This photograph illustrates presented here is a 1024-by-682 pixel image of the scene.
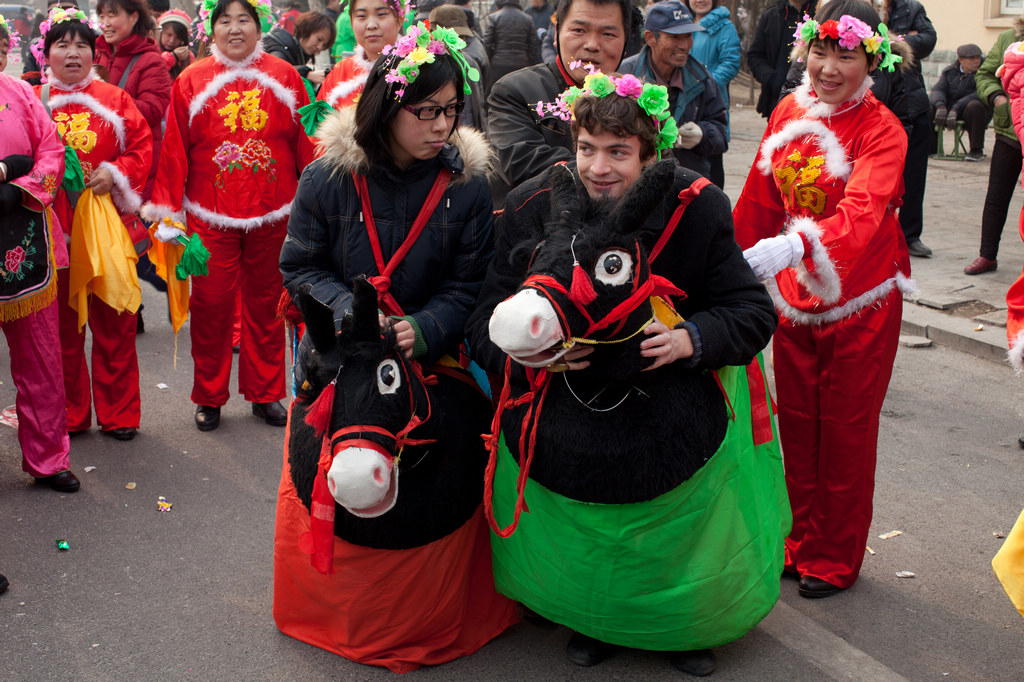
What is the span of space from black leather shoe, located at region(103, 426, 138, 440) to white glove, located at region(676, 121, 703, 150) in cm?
316

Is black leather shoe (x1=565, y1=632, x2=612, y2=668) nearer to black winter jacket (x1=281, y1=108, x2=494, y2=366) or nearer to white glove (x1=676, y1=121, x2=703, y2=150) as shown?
black winter jacket (x1=281, y1=108, x2=494, y2=366)

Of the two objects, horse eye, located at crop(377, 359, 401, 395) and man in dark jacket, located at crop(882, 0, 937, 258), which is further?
man in dark jacket, located at crop(882, 0, 937, 258)

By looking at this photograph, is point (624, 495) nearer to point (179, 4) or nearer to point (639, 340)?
point (639, 340)

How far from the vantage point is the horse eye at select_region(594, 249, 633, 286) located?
2.62 metres

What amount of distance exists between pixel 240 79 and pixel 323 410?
119 inches

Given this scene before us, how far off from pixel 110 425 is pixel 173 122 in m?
1.60

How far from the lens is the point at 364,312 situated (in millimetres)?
2836

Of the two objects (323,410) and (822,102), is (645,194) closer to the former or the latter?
(323,410)

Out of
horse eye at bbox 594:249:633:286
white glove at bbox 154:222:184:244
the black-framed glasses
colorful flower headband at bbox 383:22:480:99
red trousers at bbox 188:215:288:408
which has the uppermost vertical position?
colorful flower headband at bbox 383:22:480:99

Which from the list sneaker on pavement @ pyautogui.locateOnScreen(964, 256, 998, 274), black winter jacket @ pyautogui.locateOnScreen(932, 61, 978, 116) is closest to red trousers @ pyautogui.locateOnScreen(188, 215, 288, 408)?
sneaker on pavement @ pyautogui.locateOnScreen(964, 256, 998, 274)

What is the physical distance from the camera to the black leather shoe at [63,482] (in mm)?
4656

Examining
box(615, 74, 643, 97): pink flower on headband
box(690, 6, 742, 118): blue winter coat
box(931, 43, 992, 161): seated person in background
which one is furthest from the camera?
box(931, 43, 992, 161): seated person in background

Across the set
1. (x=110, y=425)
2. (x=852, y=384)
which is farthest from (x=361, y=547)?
(x=110, y=425)

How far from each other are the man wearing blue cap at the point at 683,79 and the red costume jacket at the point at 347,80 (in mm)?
1504
